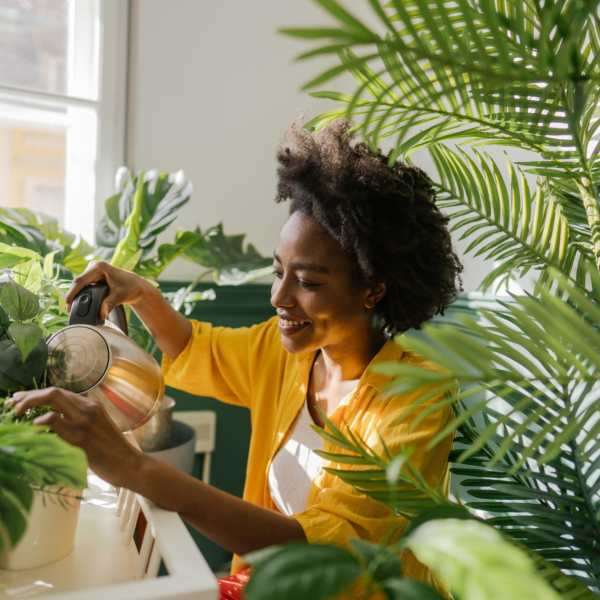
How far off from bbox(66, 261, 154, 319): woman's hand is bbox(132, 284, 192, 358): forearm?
11 mm

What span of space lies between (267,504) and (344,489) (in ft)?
1.24

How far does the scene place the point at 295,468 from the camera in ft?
3.49

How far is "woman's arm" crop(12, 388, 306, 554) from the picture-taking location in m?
0.59

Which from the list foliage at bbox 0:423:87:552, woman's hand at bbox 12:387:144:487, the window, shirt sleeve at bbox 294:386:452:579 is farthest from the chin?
the window

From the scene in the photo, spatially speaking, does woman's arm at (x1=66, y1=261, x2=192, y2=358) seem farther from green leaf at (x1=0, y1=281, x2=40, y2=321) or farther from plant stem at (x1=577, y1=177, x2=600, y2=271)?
plant stem at (x1=577, y1=177, x2=600, y2=271)

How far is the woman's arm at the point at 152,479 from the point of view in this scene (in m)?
0.59

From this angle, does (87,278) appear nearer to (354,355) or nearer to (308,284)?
(308,284)

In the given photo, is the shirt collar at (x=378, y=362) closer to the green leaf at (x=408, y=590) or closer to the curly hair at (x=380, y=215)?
the curly hair at (x=380, y=215)

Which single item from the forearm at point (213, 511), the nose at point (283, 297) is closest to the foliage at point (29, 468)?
the forearm at point (213, 511)

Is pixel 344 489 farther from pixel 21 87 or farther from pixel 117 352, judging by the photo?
pixel 21 87

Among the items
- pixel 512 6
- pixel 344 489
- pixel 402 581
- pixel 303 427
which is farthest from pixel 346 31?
pixel 303 427

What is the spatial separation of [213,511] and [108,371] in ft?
0.66

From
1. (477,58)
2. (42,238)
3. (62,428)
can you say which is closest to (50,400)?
(62,428)

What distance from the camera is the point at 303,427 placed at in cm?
110
